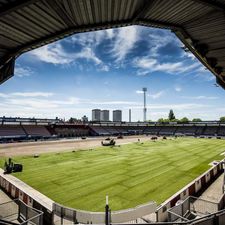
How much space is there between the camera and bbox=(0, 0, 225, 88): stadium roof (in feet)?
26.4

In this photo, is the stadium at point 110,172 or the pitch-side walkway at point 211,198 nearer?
the stadium at point 110,172

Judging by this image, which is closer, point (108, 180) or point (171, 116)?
point (108, 180)

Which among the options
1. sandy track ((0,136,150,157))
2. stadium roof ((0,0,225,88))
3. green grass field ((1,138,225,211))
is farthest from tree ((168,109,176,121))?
stadium roof ((0,0,225,88))

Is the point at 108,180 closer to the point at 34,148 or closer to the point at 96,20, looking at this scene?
the point at 96,20

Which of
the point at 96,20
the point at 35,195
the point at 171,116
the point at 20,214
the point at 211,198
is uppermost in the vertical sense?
the point at 171,116

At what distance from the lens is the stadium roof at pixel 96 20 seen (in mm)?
8055

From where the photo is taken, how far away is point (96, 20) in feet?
32.3

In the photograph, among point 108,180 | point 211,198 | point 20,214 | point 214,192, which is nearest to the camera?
point 20,214

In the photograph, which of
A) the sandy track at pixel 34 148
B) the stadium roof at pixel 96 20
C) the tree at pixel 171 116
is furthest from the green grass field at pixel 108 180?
the tree at pixel 171 116

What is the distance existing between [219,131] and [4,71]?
9716 cm

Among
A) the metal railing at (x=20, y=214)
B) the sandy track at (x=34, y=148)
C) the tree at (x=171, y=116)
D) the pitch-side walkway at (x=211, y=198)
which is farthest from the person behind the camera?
the tree at (x=171, y=116)

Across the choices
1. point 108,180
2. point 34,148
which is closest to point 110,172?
point 108,180

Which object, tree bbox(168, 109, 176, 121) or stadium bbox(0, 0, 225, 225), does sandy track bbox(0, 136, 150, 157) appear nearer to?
stadium bbox(0, 0, 225, 225)

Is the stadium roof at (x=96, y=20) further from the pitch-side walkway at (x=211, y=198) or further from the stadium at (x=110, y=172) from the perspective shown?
the pitch-side walkway at (x=211, y=198)
